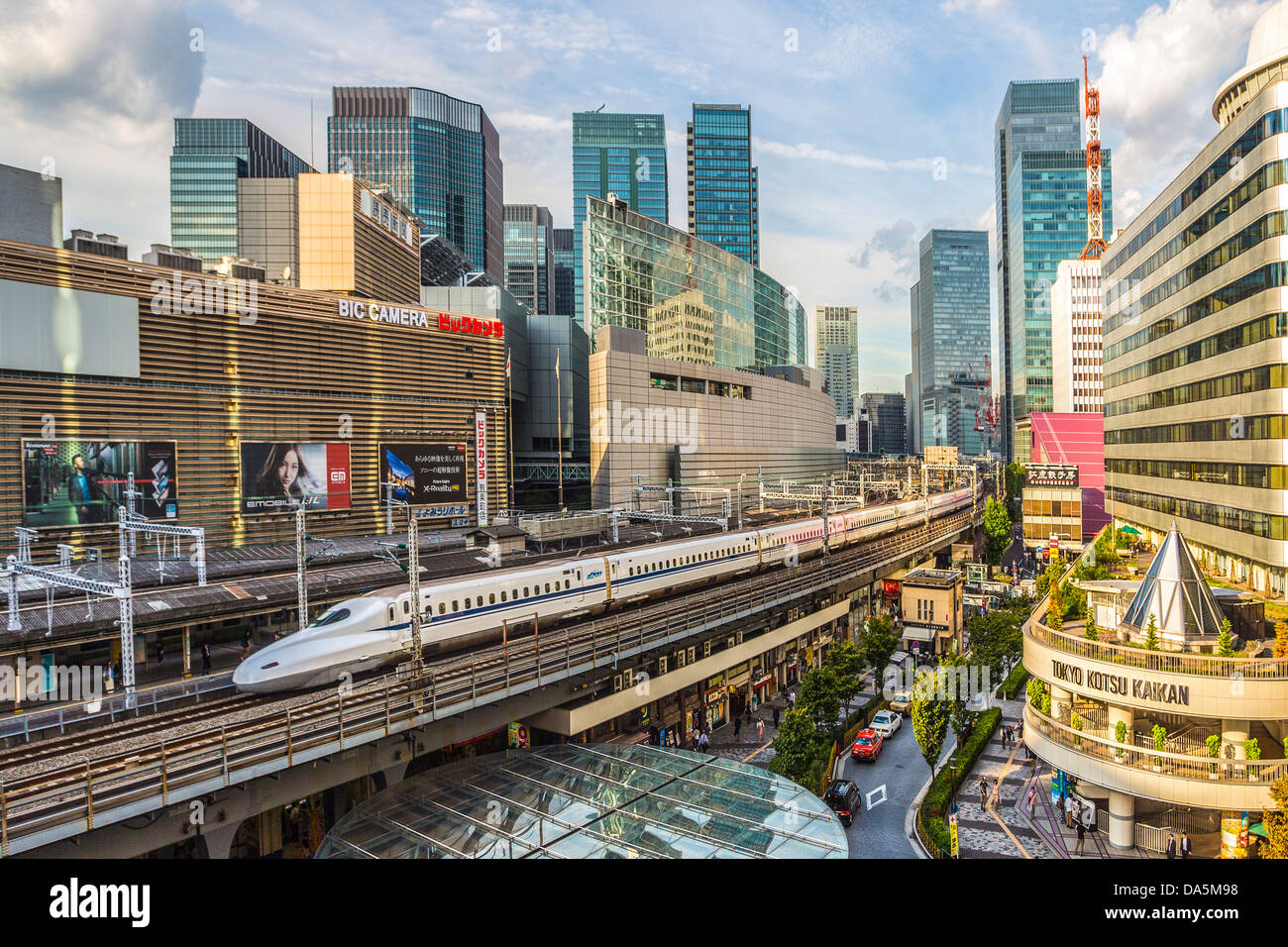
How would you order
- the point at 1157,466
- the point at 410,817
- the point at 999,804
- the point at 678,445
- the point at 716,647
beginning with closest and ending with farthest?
the point at 410,817
the point at 999,804
the point at 716,647
the point at 1157,466
the point at 678,445

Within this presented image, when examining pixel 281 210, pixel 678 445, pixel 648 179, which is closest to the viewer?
pixel 678 445

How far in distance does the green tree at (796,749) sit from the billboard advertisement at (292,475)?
31.3 m

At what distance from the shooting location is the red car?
34812 mm

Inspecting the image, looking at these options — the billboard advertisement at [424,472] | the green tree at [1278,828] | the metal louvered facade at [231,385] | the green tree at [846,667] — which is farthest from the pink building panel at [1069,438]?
the green tree at [1278,828]

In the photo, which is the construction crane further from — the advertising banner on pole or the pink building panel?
the advertising banner on pole

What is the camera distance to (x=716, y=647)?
3625 cm

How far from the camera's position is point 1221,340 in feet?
123

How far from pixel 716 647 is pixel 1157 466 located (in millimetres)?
34007

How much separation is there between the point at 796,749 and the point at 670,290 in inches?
2517

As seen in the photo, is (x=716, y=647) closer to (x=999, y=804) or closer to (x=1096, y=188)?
(x=999, y=804)

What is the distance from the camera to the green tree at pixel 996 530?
84.1 meters

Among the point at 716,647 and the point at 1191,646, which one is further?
the point at 716,647

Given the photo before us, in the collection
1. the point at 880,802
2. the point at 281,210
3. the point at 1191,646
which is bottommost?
the point at 880,802

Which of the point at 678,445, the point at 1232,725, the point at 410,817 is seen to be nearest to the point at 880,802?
the point at 1232,725
